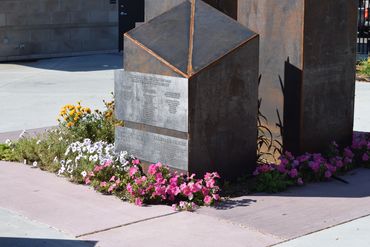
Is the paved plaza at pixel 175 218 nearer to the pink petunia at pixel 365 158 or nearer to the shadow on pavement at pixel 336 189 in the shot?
the shadow on pavement at pixel 336 189

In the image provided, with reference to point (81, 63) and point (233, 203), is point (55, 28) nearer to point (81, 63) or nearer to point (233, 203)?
point (81, 63)

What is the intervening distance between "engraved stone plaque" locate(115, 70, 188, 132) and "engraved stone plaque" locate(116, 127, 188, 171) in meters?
0.13

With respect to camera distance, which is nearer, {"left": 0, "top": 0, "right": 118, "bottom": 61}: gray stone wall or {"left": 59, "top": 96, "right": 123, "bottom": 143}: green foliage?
{"left": 59, "top": 96, "right": 123, "bottom": 143}: green foliage

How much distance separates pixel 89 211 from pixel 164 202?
0.80 metres

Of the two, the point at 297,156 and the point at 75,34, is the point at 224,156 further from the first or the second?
the point at 75,34

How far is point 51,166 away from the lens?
9203 millimetres

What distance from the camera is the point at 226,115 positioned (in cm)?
835

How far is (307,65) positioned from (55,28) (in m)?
14.0

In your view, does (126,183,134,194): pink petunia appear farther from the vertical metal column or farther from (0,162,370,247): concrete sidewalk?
the vertical metal column

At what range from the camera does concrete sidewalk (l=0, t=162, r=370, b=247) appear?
677 cm

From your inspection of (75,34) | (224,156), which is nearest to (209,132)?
(224,156)

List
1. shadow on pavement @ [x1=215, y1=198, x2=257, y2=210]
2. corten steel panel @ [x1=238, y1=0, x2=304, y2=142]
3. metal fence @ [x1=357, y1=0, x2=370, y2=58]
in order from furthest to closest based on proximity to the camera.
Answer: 1. metal fence @ [x1=357, y1=0, x2=370, y2=58]
2. corten steel panel @ [x1=238, y1=0, x2=304, y2=142]
3. shadow on pavement @ [x1=215, y1=198, x2=257, y2=210]

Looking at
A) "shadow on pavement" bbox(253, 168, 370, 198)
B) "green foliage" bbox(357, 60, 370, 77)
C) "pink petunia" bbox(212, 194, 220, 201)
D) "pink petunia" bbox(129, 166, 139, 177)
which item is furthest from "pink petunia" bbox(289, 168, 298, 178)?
"green foliage" bbox(357, 60, 370, 77)

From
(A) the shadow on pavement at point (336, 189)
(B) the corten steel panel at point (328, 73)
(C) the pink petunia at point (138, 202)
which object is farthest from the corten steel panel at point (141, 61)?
(B) the corten steel panel at point (328, 73)
